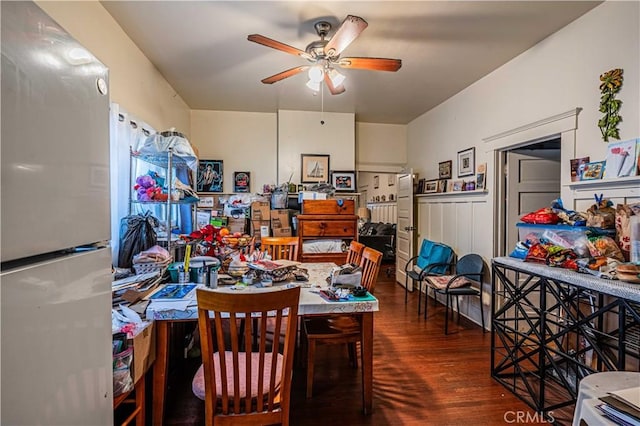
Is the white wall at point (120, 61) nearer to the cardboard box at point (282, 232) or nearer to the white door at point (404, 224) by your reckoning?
the cardboard box at point (282, 232)

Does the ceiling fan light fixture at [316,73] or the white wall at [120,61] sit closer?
the white wall at [120,61]

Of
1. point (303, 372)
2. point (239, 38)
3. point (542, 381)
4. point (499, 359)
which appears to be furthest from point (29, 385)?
point (499, 359)

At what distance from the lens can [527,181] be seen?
326 centimetres

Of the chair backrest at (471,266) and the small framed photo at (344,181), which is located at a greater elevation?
the small framed photo at (344,181)

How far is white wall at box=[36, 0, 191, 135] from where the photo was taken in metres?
1.87

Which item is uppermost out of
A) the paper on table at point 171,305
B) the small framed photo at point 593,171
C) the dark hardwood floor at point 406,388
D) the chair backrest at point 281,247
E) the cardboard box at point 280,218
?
the small framed photo at point 593,171

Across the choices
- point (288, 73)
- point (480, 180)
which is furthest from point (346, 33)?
point (480, 180)

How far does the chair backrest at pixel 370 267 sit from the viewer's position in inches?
84.1

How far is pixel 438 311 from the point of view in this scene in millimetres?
3891

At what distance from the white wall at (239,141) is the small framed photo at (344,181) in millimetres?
967

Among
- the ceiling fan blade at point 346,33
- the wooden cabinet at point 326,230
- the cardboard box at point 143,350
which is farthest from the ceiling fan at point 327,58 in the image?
the cardboard box at point 143,350

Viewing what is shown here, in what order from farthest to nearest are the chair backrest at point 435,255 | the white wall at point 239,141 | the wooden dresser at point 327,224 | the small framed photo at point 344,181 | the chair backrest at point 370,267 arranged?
the small framed photo at point 344,181 < the white wall at point 239,141 < the chair backrest at point 435,255 < the wooden dresser at point 327,224 < the chair backrest at point 370,267

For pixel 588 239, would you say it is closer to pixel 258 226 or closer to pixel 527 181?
pixel 527 181

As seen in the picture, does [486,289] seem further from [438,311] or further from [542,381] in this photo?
[542,381]
